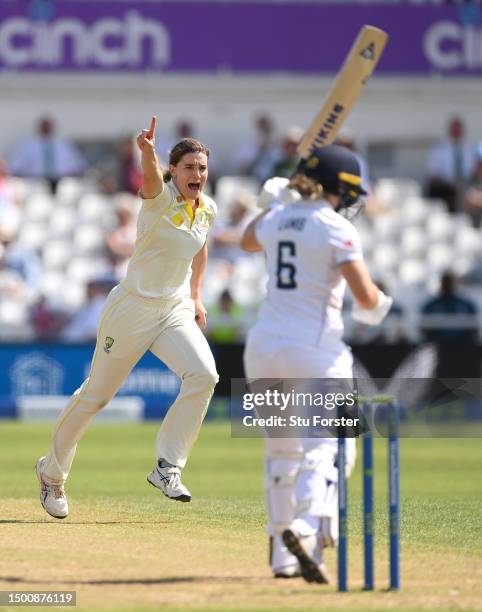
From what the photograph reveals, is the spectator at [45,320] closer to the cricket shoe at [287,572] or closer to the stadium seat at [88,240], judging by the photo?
the stadium seat at [88,240]

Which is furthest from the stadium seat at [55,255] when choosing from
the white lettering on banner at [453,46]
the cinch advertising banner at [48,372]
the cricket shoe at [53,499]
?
the cricket shoe at [53,499]

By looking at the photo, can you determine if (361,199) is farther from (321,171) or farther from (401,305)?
(401,305)

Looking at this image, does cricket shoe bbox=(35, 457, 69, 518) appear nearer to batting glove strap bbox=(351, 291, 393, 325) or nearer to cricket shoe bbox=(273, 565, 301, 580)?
cricket shoe bbox=(273, 565, 301, 580)

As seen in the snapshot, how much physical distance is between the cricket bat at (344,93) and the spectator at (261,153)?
391 inches

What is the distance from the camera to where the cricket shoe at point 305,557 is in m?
5.61

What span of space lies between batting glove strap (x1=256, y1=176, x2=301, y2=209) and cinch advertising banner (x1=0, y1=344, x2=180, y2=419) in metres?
9.57

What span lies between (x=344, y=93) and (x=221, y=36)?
37.9 feet

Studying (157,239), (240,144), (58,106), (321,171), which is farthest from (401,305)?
(321,171)

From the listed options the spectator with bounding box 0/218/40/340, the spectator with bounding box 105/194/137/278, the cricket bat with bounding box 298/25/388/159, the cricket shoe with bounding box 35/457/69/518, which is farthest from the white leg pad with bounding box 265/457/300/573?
the spectator with bounding box 105/194/137/278

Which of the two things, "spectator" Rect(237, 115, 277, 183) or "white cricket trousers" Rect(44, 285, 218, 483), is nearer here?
"white cricket trousers" Rect(44, 285, 218, 483)

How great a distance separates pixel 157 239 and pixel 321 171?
146 cm

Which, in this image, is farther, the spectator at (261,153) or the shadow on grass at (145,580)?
the spectator at (261,153)

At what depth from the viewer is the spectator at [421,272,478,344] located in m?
15.9

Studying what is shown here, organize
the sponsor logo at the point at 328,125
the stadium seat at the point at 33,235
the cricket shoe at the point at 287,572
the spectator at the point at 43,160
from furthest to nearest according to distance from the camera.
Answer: the spectator at the point at 43,160 < the stadium seat at the point at 33,235 < the sponsor logo at the point at 328,125 < the cricket shoe at the point at 287,572
